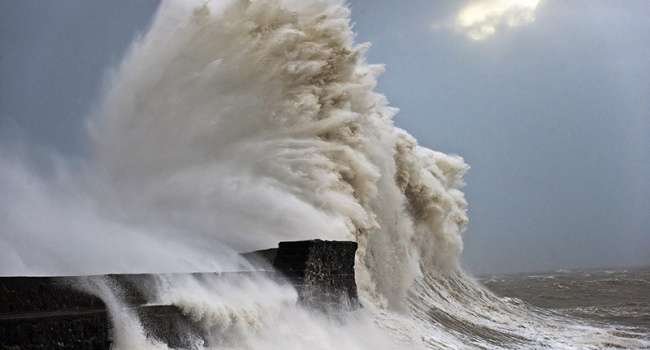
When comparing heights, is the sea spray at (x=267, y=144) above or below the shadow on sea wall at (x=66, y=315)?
above

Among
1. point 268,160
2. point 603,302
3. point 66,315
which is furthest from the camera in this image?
point 603,302

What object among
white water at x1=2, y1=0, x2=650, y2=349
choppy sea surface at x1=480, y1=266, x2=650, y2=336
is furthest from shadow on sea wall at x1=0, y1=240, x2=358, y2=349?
choppy sea surface at x1=480, y1=266, x2=650, y2=336

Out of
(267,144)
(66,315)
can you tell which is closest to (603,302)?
(267,144)

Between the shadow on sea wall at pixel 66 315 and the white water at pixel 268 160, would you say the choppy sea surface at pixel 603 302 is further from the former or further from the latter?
the shadow on sea wall at pixel 66 315

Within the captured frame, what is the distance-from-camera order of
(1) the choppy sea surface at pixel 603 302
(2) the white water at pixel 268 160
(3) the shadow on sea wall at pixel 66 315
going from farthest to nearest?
(1) the choppy sea surface at pixel 603 302 → (2) the white water at pixel 268 160 → (3) the shadow on sea wall at pixel 66 315

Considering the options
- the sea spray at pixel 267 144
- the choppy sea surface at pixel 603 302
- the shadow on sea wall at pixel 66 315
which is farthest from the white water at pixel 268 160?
the choppy sea surface at pixel 603 302

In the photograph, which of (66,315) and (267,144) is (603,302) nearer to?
(267,144)

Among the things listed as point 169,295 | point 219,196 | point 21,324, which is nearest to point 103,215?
point 219,196

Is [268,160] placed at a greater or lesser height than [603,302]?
greater

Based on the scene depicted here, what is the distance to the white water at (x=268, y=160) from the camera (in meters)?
11.9

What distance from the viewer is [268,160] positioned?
13.0 meters

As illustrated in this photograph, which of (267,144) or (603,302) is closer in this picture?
(267,144)

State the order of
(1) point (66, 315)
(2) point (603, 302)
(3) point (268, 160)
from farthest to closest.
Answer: (2) point (603, 302) < (3) point (268, 160) < (1) point (66, 315)

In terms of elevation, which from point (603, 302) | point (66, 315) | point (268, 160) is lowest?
point (66, 315)
